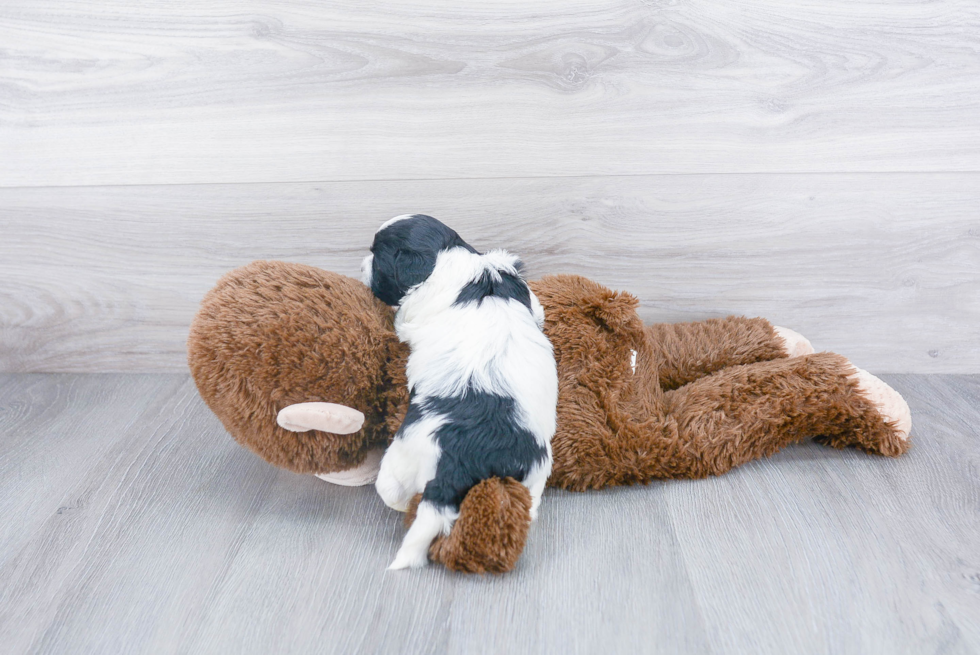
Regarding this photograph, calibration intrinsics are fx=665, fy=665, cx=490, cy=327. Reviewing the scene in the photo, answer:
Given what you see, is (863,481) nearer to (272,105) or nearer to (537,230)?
(537,230)

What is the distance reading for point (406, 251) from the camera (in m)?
0.81

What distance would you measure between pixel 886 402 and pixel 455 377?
2.07 feet

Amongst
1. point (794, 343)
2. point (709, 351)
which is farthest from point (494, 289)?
point (794, 343)

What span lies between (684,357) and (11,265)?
1199 millimetres

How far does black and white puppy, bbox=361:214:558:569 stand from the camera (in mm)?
748

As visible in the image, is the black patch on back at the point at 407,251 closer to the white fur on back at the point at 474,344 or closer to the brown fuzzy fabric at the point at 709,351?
the white fur on back at the point at 474,344

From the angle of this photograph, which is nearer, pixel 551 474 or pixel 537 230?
pixel 551 474

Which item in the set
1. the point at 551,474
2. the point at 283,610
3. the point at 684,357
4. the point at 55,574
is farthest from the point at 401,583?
the point at 684,357

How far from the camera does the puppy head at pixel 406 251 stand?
2.67ft

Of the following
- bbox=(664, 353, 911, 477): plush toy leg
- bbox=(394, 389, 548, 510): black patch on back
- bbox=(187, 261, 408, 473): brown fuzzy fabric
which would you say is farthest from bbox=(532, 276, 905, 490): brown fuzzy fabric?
bbox=(187, 261, 408, 473): brown fuzzy fabric

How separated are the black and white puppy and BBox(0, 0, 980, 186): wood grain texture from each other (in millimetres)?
296

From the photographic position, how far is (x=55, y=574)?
2.59 feet

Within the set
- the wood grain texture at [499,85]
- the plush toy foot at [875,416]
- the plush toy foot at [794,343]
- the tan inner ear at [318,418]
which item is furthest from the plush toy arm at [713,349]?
the tan inner ear at [318,418]

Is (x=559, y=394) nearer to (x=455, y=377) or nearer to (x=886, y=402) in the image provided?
(x=455, y=377)
